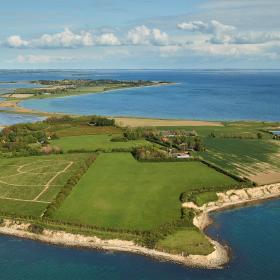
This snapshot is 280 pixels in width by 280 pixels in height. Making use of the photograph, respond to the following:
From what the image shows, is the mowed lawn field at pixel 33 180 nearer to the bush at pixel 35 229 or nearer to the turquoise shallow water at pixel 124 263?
the bush at pixel 35 229

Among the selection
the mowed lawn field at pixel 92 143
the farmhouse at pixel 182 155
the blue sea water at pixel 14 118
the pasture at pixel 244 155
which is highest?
the farmhouse at pixel 182 155

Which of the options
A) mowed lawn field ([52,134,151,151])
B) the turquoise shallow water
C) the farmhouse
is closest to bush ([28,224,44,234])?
the turquoise shallow water

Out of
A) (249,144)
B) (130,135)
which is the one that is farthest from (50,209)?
(249,144)

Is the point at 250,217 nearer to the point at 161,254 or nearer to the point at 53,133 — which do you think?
the point at 161,254

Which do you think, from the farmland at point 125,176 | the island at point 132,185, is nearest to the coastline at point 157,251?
the island at point 132,185

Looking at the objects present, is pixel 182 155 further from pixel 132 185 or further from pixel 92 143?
pixel 92 143

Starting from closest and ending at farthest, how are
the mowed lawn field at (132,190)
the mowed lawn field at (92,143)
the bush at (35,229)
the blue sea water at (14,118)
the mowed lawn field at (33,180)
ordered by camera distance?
the bush at (35,229) < the mowed lawn field at (132,190) < the mowed lawn field at (33,180) < the mowed lawn field at (92,143) < the blue sea water at (14,118)

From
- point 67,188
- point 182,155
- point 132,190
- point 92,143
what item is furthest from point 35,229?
point 92,143

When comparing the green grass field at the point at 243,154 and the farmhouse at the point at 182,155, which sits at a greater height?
the farmhouse at the point at 182,155
